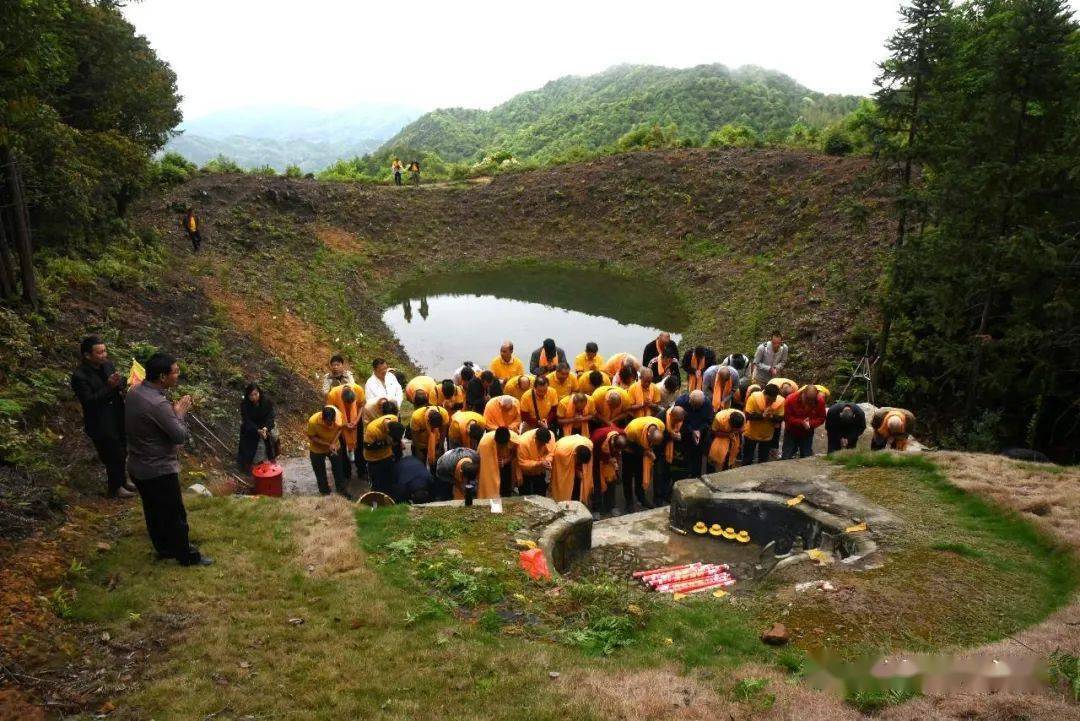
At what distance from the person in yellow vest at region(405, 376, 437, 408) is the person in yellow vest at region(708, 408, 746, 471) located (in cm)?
453

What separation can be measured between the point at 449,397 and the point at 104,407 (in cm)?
458

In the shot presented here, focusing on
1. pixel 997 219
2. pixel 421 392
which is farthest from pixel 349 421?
pixel 997 219

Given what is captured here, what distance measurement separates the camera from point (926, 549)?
24.2 feet

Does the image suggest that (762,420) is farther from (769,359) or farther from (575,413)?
(575,413)

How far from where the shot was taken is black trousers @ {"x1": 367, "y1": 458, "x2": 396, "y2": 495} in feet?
30.9

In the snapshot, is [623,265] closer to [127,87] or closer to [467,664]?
[127,87]

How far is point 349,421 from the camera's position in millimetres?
9891

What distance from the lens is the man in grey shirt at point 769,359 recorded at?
483 inches

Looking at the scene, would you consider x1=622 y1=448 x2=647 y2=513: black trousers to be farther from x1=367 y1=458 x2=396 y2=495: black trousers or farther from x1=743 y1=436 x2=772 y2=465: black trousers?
x1=367 y1=458 x2=396 y2=495: black trousers

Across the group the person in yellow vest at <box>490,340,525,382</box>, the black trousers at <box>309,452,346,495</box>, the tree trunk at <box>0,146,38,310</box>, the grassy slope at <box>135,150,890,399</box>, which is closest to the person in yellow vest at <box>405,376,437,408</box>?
the black trousers at <box>309,452,346,495</box>

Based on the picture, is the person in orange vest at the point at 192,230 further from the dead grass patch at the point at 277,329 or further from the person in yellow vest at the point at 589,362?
the person in yellow vest at the point at 589,362

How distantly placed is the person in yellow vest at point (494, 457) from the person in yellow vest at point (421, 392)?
4.98 feet

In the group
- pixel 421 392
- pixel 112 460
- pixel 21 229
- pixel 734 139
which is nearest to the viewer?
pixel 112 460

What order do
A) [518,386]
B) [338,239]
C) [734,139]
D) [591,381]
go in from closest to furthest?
[518,386] < [591,381] < [338,239] < [734,139]
